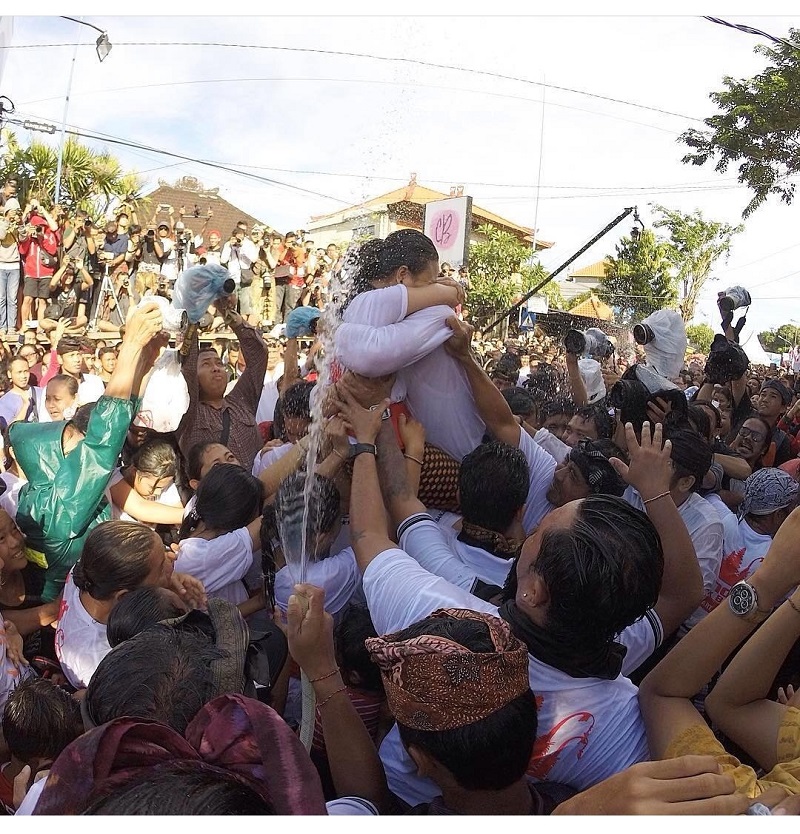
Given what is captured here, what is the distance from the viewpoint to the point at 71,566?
2.89m

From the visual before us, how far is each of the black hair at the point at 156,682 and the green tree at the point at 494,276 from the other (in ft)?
65.3

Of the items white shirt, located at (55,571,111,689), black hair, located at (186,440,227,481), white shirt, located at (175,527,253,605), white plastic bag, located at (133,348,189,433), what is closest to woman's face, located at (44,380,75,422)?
white plastic bag, located at (133,348,189,433)

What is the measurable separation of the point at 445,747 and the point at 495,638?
0.21 metres

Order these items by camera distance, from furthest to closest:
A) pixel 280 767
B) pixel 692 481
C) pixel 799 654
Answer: pixel 692 481
pixel 799 654
pixel 280 767

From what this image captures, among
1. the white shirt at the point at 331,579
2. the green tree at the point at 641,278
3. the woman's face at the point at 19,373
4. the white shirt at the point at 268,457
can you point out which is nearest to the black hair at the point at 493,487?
the white shirt at the point at 331,579

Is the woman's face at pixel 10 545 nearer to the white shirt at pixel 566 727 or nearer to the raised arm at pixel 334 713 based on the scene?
the raised arm at pixel 334 713

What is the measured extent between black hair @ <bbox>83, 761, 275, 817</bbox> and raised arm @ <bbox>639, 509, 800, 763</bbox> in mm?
910

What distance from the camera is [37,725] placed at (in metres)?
1.89

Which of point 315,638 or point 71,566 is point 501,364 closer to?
point 71,566

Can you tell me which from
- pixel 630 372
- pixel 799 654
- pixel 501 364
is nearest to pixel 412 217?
pixel 501 364

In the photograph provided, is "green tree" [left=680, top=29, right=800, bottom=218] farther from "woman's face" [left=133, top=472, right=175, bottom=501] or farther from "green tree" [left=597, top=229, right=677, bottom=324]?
"green tree" [left=597, top=229, right=677, bottom=324]

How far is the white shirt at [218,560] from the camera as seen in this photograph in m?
2.65

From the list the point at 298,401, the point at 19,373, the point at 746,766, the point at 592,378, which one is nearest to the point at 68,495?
the point at 298,401

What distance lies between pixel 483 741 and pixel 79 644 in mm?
1553
